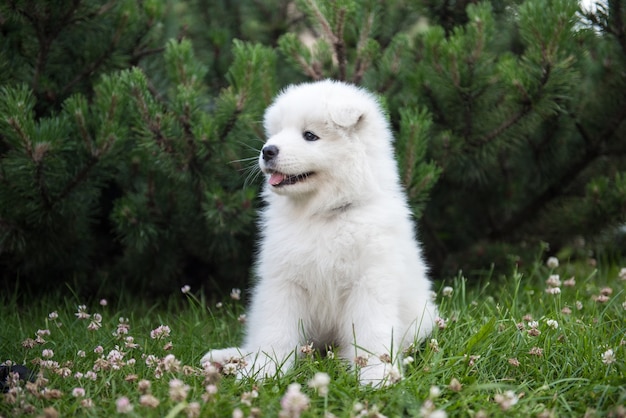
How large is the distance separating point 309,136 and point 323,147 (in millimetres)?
90

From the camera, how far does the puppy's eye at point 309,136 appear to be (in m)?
3.20

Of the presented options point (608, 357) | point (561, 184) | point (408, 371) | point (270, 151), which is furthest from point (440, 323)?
point (561, 184)

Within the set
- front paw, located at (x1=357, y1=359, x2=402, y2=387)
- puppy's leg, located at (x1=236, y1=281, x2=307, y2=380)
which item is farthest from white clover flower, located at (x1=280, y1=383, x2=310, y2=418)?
puppy's leg, located at (x1=236, y1=281, x2=307, y2=380)

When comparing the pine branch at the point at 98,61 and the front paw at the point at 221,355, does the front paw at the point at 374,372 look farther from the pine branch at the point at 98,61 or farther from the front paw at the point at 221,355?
the pine branch at the point at 98,61

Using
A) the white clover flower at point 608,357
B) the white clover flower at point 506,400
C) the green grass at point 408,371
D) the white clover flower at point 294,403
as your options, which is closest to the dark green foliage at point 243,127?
the green grass at point 408,371

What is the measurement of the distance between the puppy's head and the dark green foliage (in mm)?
870

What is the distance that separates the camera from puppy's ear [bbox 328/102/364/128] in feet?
10.2

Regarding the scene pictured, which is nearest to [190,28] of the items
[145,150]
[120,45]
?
[120,45]

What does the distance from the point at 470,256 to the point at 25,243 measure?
285 centimetres

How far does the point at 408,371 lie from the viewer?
2979 mm

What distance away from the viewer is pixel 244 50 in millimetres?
4062

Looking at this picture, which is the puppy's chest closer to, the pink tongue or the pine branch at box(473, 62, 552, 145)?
the pink tongue

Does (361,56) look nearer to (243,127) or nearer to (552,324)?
(243,127)

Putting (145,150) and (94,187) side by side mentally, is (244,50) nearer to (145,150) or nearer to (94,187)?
(145,150)
